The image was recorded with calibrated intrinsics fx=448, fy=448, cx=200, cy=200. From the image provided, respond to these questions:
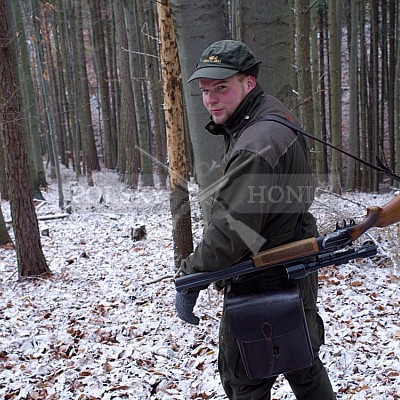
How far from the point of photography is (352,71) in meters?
15.0

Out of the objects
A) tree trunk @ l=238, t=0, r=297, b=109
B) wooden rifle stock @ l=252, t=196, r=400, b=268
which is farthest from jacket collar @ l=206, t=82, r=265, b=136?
tree trunk @ l=238, t=0, r=297, b=109

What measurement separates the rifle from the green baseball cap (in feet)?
3.15

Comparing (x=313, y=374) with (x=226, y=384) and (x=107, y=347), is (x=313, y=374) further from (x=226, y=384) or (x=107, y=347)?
(x=107, y=347)

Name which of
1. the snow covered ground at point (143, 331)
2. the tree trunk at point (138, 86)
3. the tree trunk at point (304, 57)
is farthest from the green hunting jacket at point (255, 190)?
the tree trunk at point (138, 86)

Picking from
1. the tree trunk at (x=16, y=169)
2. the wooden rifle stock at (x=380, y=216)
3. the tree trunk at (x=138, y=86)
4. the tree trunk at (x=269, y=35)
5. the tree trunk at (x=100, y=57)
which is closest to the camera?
the wooden rifle stock at (x=380, y=216)

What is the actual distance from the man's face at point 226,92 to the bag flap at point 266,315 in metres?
1.01

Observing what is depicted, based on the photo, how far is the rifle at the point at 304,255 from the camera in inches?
92.9

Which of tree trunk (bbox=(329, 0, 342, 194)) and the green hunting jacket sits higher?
tree trunk (bbox=(329, 0, 342, 194))

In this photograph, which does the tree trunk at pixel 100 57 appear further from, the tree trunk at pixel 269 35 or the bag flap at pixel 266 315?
the bag flap at pixel 266 315

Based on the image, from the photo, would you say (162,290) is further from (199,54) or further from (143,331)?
(199,54)

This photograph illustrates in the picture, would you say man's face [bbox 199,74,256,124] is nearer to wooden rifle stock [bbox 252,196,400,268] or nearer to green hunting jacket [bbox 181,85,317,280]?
green hunting jacket [bbox 181,85,317,280]

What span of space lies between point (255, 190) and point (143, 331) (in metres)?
3.23

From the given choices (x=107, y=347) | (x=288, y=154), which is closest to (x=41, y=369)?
(x=107, y=347)

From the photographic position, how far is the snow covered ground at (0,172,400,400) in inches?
151
